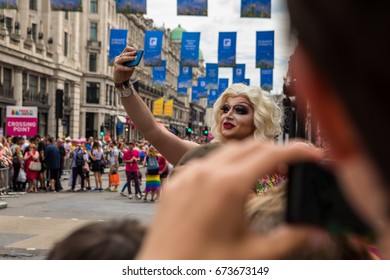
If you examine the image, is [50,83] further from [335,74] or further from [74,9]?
[335,74]

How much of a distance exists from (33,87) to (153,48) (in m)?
19.6

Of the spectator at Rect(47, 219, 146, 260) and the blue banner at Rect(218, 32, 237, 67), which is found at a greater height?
the blue banner at Rect(218, 32, 237, 67)

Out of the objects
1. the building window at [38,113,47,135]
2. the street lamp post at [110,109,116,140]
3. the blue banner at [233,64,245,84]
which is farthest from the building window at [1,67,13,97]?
the street lamp post at [110,109,116,140]

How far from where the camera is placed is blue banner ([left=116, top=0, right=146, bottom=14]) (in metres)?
17.1

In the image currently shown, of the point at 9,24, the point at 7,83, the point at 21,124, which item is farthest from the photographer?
the point at 9,24

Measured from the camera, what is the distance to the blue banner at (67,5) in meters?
16.4

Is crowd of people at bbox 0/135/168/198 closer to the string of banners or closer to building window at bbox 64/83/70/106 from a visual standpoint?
the string of banners

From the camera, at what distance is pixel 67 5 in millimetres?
16562

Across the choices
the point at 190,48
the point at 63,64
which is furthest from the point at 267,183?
the point at 63,64

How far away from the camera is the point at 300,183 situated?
1.92 feet

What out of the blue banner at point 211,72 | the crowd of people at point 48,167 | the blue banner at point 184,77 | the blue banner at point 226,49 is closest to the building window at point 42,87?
the blue banner at point 184,77

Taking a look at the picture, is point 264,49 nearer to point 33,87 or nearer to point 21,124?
point 21,124

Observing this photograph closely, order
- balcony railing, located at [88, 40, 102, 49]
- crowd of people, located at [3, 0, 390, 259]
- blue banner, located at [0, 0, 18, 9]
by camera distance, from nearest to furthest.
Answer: crowd of people, located at [3, 0, 390, 259] → blue banner, located at [0, 0, 18, 9] → balcony railing, located at [88, 40, 102, 49]

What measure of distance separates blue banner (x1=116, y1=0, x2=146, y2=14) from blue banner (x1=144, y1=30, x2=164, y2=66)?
27.2ft
